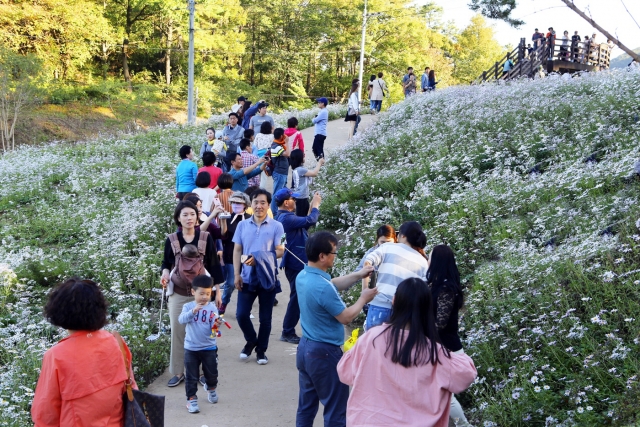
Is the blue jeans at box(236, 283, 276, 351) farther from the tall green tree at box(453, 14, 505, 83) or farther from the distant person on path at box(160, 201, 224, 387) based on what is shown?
the tall green tree at box(453, 14, 505, 83)

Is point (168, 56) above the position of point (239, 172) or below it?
above

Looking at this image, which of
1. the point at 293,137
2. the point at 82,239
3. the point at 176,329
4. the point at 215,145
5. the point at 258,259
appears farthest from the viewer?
the point at 82,239

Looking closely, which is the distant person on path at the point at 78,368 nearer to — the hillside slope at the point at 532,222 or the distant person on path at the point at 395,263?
the distant person on path at the point at 395,263

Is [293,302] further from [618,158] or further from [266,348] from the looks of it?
[618,158]

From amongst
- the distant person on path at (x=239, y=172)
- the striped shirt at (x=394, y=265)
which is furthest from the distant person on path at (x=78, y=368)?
the distant person on path at (x=239, y=172)

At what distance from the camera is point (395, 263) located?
5.36 m

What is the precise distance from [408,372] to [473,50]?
64.3 metres

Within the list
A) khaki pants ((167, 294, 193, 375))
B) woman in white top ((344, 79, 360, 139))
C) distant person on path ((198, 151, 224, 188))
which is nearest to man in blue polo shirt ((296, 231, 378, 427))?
khaki pants ((167, 294, 193, 375))

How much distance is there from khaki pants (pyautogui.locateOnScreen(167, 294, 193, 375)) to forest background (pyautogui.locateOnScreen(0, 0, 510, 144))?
1232 inches

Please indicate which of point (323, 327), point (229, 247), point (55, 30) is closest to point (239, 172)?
point (229, 247)

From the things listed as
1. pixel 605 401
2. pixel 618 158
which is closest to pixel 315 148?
pixel 618 158

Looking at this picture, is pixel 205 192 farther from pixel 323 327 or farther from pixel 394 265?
pixel 323 327

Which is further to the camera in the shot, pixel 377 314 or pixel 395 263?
pixel 377 314

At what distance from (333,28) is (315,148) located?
129 ft
